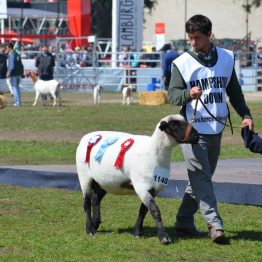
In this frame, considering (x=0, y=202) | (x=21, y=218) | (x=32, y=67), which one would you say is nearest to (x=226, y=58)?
(x=21, y=218)

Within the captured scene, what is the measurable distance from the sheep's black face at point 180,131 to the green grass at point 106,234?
0.89 m

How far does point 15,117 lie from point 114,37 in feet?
49.2

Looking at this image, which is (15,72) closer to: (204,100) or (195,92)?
(204,100)

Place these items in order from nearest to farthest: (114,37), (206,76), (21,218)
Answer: (206,76) → (21,218) → (114,37)

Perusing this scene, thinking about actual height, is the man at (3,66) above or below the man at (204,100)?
below

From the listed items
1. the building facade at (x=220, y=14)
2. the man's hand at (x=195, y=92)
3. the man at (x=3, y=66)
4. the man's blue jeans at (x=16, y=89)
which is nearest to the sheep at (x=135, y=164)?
the man's hand at (x=195, y=92)

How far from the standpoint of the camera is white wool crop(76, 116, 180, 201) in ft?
26.3

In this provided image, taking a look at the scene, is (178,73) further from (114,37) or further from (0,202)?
(114,37)

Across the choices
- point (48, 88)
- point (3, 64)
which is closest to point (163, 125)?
point (48, 88)

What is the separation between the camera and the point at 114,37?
1548 inches

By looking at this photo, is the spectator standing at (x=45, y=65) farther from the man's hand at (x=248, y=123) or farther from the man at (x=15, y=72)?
the man's hand at (x=248, y=123)

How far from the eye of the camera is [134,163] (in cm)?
809

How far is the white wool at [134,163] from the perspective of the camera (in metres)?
8.03

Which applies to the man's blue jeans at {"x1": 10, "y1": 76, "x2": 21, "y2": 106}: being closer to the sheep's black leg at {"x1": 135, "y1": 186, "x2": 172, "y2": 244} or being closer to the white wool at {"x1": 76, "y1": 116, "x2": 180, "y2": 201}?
the white wool at {"x1": 76, "y1": 116, "x2": 180, "y2": 201}
